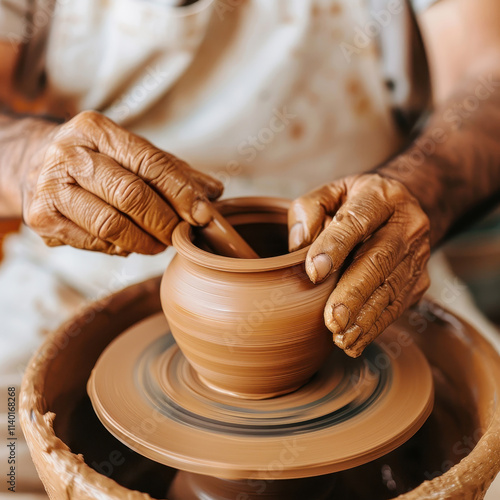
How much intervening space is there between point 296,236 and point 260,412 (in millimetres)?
335

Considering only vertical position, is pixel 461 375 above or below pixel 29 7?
Result: below

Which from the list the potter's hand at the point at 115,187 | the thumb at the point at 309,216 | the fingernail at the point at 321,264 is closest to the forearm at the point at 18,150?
the potter's hand at the point at 115,187

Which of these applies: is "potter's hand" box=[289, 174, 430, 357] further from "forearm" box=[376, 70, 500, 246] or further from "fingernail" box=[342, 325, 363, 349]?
"forearm" box=[376, 70, 500, 246]

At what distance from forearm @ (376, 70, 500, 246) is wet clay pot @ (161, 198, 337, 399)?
1.56ft

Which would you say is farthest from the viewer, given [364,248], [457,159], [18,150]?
[457,159]

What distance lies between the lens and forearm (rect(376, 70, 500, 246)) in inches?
56.5

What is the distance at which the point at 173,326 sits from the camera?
3.64 feet

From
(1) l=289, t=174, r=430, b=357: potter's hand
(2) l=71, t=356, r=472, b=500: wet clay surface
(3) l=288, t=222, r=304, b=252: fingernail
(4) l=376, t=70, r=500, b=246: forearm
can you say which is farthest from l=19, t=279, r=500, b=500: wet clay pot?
(3) l=288, t=222, r=304, b=252: fingernail

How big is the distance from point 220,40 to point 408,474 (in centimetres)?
120

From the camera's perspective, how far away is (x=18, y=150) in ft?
4.73

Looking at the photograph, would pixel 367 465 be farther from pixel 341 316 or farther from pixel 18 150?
pixel 18 150

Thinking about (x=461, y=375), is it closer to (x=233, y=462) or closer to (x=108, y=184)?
(x=233, y=462)

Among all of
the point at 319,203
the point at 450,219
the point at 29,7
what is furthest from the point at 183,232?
the point at 29,7

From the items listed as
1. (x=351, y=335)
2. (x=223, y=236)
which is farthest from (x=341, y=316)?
(x=223, y=236)
